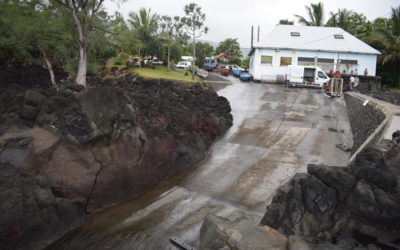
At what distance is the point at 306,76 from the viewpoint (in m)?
35.2

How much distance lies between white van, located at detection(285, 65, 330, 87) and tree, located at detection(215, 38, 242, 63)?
38.9 metres

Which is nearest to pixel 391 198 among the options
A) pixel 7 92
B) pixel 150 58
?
pixel 7 92

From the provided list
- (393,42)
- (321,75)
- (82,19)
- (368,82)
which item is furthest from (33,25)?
(393,42)

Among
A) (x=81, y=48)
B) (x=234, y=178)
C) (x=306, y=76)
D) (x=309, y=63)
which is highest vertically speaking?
(x=309, y=63)

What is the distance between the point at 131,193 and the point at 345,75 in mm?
29276

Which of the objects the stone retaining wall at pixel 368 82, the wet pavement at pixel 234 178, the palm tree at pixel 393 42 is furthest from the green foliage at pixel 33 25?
the palm tree at pixel 393 42

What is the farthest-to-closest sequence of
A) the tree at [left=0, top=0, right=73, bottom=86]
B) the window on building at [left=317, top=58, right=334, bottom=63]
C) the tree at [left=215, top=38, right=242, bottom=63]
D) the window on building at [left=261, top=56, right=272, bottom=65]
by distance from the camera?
1. the tree at [left=215, top=38, right=242, bottom=63]
2. the window on building at [left=317, top=58, right=334, bottom=63]
3. the window on building at [left=261, top=56, right=272, bottom=65]
4. the tree at [left=0, top=0, right=73, bottom=86]

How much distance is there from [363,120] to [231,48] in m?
58.4

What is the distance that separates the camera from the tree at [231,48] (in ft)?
241

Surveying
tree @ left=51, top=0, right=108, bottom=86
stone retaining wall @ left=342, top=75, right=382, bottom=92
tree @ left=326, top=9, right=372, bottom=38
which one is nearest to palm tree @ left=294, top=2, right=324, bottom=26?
tree @ left=326, top=9, right=372, bottom=38

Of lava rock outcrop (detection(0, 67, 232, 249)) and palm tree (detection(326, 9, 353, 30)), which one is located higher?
palm tree (detection(326, 9, 353, 30))

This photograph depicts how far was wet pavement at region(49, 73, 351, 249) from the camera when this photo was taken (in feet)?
34.1

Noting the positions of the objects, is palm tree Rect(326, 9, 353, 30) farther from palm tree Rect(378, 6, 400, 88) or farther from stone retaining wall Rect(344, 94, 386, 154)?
stone retaining wall Rect(344, 94, 386, 154)

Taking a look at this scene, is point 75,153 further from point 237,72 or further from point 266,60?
point 237,72
